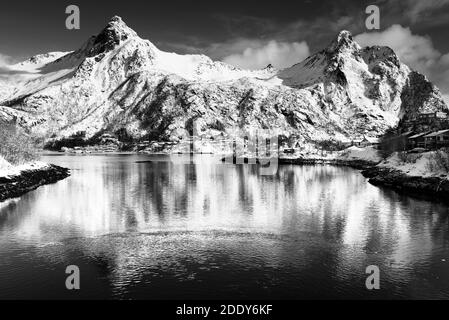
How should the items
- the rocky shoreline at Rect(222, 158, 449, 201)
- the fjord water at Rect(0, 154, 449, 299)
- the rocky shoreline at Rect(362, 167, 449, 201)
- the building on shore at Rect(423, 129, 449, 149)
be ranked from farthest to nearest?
the building on shore at Rect(423, 129, 449, 149) → the rocky shoreline at Rect(362, 167, 449, 201) → the rocky shoreline at Rect(222, 158, 449, 201) → the fjord water at Rect(0, 154, 449, 299)

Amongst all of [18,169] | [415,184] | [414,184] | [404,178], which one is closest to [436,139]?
[404,178]

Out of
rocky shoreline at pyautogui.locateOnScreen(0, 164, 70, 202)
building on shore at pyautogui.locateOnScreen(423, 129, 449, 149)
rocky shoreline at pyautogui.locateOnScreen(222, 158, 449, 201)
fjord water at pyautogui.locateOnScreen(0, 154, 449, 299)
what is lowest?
fjord water at pyautogui.locateOnScreen(0, 154, 449, 299)

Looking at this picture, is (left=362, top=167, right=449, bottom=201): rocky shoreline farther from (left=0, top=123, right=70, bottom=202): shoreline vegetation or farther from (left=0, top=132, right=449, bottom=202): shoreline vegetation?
(left=0, top=123, right=70, bottom=202): shoreline vegetation

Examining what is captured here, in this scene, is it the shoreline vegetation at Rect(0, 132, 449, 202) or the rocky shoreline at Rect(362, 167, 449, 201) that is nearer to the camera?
the rocky shoreline at Rect(362, 167, 449, 201)

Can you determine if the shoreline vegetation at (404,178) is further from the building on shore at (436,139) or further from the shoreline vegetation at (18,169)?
the building on shore at (436,139)

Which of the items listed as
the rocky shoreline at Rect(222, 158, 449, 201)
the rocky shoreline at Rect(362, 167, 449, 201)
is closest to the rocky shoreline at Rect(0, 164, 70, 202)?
the rocky shoreline at Rect(222, 158, 449, 201)

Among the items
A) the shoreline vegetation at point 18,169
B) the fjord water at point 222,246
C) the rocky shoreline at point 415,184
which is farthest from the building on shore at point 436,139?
the shoreline vegetation at point 18,169

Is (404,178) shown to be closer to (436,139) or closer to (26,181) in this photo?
(436,139)
